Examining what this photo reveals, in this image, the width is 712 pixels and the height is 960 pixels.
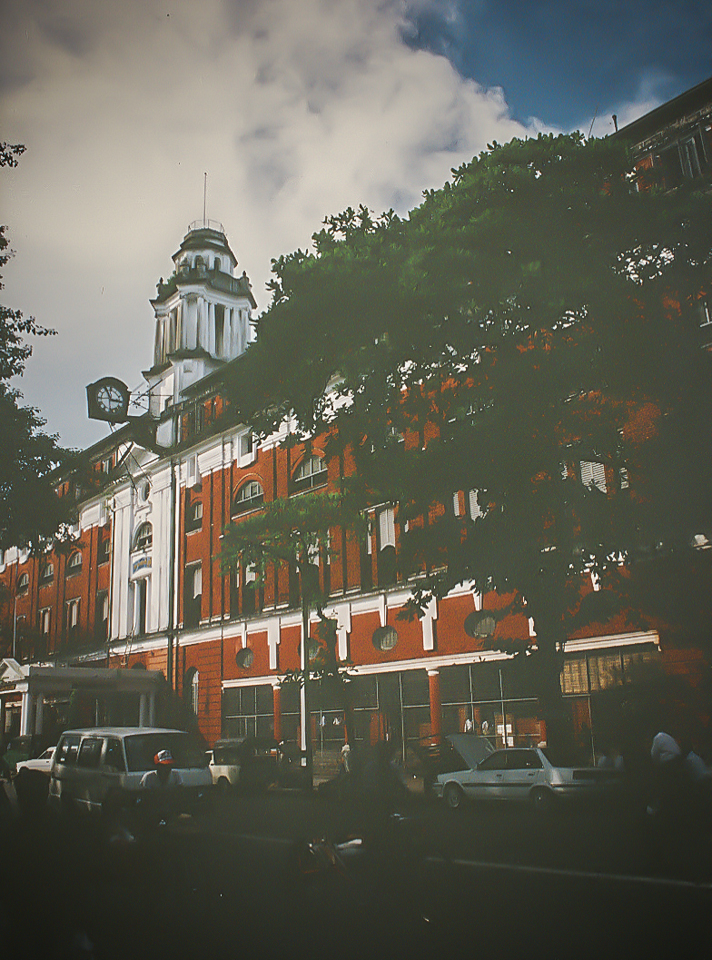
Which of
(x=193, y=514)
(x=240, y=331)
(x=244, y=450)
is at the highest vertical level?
(x=240, y=331)

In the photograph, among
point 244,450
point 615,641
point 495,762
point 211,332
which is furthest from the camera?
point 211,332

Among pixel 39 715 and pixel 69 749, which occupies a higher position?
pixel 39 715

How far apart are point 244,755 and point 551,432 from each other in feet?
36.1

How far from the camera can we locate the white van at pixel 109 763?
12852 millimetres

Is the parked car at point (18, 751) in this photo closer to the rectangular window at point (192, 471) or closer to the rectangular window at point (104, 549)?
the rectangular window at point (104, 549)

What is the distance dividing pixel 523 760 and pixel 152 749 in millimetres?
6238

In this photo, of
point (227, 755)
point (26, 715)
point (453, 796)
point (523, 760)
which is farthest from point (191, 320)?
point (523, 760)

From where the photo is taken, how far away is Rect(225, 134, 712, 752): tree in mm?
12500

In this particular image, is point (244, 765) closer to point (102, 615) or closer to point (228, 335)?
point (102, 615)

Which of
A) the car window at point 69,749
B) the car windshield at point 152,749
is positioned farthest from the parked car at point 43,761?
the car windshield at point 152,749

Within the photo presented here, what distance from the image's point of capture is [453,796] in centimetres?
1445

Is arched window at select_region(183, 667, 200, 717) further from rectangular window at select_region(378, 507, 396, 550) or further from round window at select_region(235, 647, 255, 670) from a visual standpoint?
rectangular window at select_region(378, 507, 396, 550)

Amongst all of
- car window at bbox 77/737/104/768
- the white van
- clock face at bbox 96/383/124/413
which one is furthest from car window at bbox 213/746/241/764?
clock face at bbox 96/383/124/413

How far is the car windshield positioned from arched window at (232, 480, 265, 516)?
11.6 meters
